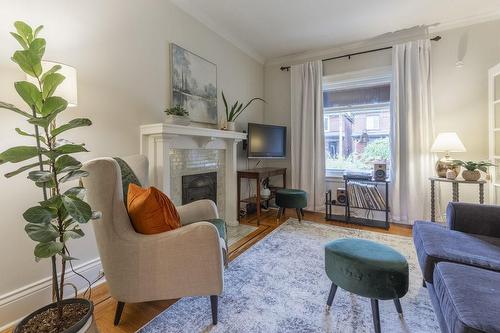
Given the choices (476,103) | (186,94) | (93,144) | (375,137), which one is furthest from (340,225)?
(93,144)

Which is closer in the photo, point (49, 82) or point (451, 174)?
point (49, 82)

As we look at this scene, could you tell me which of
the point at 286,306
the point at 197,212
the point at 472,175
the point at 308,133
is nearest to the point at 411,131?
→ the point at 472,175

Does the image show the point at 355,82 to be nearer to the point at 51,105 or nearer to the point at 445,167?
the point at 445,167

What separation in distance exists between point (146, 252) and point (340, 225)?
271 cm

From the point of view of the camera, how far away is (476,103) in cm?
295

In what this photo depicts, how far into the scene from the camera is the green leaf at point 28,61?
100 cm

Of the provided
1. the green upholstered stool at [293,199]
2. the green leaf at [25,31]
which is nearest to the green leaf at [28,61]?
the green leaf at [25,31]

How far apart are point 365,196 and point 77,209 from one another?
334cm

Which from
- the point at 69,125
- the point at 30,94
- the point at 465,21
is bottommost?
the point at 69,125

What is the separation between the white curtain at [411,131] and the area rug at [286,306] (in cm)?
118

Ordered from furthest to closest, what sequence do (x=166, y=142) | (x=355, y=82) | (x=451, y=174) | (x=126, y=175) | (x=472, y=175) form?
1. (x=355, y=82)
2. (x=451, y=174)
3. (x=472, y=175)
4. (x=166, y=142)
5. (x=126, y=175)

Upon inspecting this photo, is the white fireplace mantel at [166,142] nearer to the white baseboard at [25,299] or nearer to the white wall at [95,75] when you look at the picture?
the white wall at [95,75]

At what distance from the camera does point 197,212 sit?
6.38ft

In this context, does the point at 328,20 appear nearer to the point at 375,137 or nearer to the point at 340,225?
the point at 375,137
